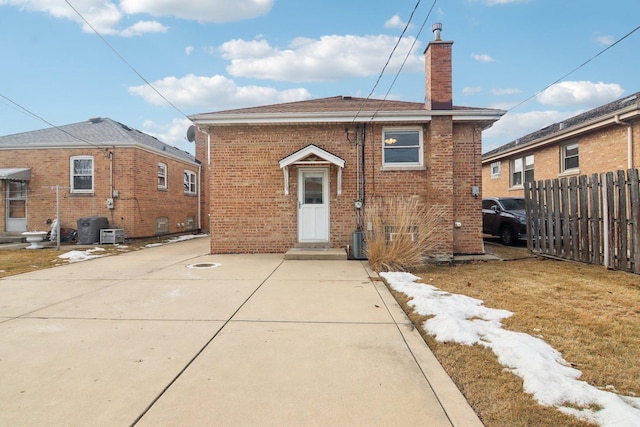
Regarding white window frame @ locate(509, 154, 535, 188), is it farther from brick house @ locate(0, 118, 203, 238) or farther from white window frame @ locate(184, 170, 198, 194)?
brick house @ locate(0, 118, 203, 238)

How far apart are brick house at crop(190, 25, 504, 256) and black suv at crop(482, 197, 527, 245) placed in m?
2.92

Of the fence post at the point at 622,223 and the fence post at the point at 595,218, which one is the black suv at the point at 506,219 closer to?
the fence post at the point at 595,218

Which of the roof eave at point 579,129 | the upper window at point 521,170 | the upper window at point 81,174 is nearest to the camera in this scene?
the roof eave at point 579,129

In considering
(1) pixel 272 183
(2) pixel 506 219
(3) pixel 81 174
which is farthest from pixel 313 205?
(3) pixel 81 174

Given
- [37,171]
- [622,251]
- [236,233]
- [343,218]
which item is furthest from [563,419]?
[37,171]

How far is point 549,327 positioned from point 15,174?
60.1ft

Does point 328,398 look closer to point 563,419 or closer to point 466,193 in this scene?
point 563,419

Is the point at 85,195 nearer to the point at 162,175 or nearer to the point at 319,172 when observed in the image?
the point at 162,175

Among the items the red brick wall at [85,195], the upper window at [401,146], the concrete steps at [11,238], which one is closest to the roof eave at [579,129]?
the upper window at [401,146]

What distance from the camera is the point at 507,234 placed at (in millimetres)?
12312

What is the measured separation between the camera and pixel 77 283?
6.59 meters

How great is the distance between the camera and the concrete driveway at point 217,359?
2.48m

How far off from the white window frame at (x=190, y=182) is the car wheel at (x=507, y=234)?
625 inches

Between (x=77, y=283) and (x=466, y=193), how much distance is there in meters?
9.52
